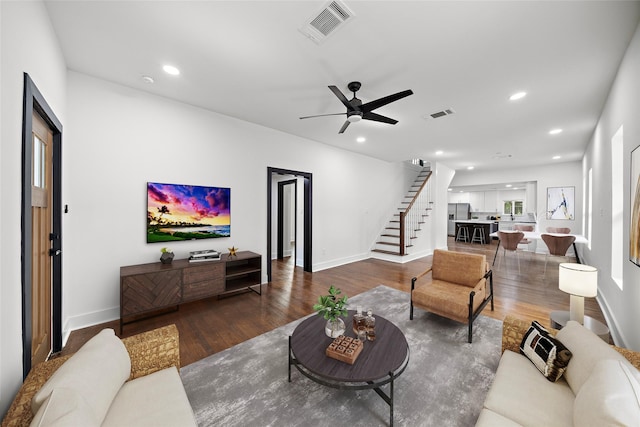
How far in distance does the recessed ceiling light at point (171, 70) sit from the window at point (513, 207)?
44.3 ft

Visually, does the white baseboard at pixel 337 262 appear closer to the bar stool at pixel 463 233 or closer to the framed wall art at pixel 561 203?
the bar stool at pixel 463 233

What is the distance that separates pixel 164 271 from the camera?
2.95m

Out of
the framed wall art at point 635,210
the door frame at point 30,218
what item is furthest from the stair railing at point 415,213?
the door frame at point 30,218

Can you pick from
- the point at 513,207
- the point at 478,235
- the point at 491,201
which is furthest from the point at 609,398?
the point at 491,201

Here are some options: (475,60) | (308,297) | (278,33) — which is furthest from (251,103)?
(308,297)

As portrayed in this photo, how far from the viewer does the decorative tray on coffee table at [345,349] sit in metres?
1.66

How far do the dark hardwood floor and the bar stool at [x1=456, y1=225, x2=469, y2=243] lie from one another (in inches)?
171

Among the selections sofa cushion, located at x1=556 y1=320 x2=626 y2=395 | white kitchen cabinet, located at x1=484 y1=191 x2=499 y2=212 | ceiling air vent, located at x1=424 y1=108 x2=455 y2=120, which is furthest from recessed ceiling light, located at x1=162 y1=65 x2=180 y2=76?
white kitchen cabinet, located at x1=484 y1=191 x2=499 y2=212

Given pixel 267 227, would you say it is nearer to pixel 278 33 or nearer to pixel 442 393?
pixel 278 33

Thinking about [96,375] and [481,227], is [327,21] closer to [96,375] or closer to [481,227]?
[96,375]

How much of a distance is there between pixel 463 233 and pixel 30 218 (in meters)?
11.8

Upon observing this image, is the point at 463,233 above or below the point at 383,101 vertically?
below

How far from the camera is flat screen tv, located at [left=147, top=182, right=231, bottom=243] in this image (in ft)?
10.7

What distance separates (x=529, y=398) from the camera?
4.25 feet
